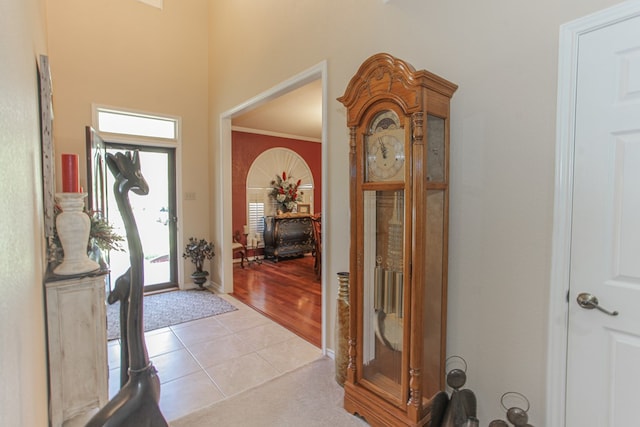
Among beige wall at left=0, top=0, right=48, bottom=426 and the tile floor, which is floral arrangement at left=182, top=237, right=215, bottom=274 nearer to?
the tile floor

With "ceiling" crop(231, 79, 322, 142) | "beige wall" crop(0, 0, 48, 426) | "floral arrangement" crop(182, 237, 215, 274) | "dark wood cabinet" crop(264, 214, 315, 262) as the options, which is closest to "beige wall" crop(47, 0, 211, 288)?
"floral arrangement" crop(182, 237, 215, 274)

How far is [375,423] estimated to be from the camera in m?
1.92

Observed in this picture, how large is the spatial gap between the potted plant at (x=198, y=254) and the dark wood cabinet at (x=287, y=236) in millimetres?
2081

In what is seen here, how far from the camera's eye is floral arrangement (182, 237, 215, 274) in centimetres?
468

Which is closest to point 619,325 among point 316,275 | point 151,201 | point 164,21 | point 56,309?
point 56,309

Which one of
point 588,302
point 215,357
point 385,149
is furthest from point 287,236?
point 588,302

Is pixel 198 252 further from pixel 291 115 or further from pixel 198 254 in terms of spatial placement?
pixel 291 115

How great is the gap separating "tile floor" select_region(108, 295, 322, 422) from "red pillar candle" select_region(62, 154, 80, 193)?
145cm

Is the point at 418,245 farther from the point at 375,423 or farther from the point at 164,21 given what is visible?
the point at 164,21

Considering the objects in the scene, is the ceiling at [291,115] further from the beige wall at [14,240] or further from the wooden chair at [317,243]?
the beige wall at [14,240]

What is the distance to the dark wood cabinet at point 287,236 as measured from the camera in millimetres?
6754

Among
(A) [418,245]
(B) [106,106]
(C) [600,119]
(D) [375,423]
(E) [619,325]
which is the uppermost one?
(B) [106,106]

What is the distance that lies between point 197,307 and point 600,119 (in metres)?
4.06

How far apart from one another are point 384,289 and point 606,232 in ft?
3.52
